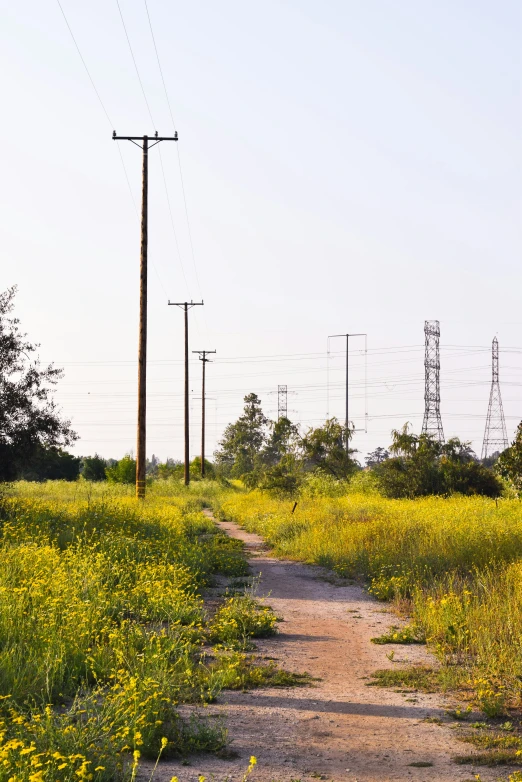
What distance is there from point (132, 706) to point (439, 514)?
16.0 meters

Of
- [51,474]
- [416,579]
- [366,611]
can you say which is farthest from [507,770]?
[51,474]

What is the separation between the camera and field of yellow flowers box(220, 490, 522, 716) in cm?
788

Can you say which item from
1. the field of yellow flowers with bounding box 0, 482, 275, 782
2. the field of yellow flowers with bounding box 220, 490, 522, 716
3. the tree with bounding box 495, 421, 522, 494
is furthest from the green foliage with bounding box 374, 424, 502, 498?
the field of yellow flowers with bounding box 0, 482, 275, 782

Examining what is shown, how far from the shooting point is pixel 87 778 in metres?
4.39

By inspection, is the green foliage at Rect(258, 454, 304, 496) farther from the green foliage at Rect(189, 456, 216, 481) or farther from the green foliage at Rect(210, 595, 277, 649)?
the green foliage at Rect(210, 595, 277, 649)

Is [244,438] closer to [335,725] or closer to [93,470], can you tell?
[93,470]

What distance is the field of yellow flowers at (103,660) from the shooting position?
16.7ft

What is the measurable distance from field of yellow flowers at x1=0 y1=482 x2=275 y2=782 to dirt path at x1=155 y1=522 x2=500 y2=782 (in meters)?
0.31

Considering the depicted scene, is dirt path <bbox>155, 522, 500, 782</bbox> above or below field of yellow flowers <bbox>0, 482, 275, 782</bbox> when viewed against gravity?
below

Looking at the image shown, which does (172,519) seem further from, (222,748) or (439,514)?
(222,748)

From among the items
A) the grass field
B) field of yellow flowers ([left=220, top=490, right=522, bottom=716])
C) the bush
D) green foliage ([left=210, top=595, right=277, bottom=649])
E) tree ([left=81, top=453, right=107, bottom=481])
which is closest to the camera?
the grass field

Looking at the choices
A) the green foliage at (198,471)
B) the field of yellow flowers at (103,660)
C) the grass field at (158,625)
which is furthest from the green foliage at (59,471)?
the field of yellow flowers at (103,660)

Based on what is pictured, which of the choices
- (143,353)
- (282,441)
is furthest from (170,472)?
(143,353)

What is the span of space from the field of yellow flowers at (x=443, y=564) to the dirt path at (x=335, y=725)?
1.69 ft
